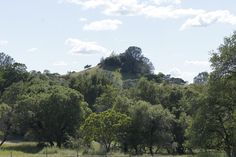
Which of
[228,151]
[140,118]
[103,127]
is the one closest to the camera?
[228,151]

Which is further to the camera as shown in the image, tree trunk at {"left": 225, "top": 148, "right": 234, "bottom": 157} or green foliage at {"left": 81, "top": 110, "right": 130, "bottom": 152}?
green foliage at {"left": 81, "top": 110, "right": 130, "bottom": 152}

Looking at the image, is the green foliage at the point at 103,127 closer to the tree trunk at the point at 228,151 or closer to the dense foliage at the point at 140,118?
the dense foliage at the point at 140,118

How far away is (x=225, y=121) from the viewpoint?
171 feet

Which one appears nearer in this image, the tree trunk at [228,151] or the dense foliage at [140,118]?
the dense foliage at [140,118]

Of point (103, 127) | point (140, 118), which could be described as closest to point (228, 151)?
point (103, 127)

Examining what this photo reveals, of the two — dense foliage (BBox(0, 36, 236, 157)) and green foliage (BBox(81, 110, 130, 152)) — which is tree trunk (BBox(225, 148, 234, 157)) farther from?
green foliage (BBox(81, 110, 130, 152))

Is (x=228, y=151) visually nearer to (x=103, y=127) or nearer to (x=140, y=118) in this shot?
(x=103, y=127)

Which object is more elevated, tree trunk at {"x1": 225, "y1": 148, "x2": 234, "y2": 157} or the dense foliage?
the dense foliage

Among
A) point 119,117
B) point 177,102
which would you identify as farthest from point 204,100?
point 177,102

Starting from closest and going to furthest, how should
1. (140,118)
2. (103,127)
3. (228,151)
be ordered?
(228,151) → (103,127) → (140,118)

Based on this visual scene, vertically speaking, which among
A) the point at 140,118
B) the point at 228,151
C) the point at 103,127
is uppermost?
the point at 140,118

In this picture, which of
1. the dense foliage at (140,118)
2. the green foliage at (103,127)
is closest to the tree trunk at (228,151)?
the dense foliage at (140,118)

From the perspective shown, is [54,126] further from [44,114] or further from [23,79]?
[23,79]

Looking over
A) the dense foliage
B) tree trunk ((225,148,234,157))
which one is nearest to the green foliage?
the dense foliage
